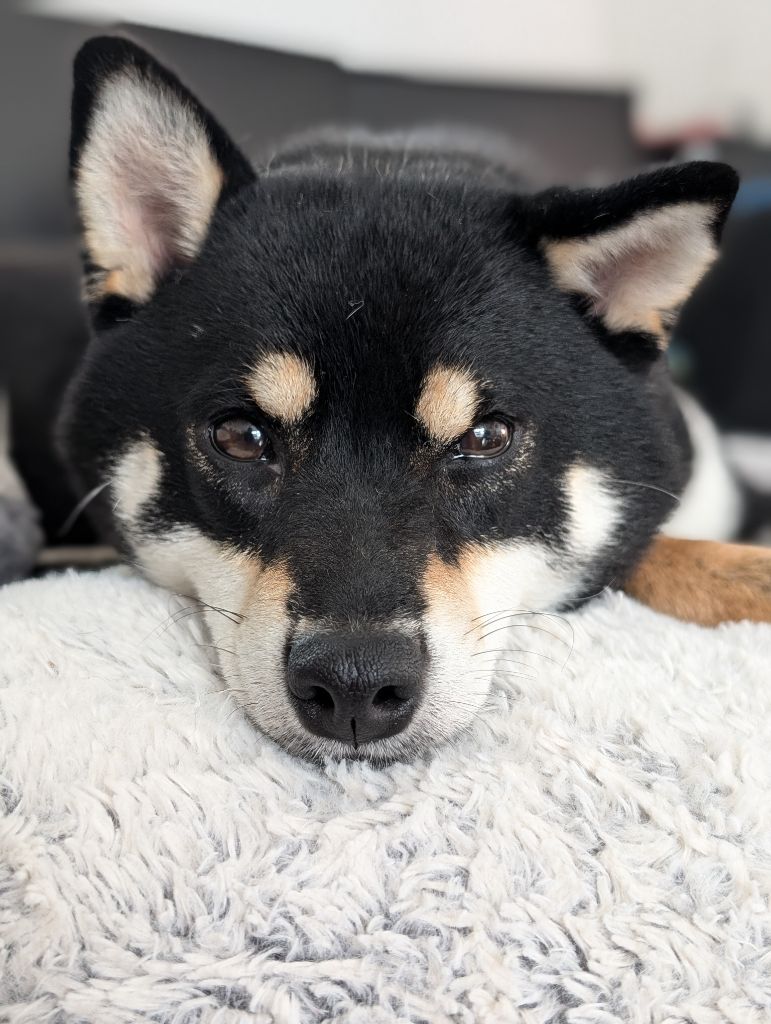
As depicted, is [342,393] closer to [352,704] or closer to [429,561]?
[429,561]

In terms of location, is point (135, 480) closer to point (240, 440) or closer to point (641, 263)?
point (240, 440)

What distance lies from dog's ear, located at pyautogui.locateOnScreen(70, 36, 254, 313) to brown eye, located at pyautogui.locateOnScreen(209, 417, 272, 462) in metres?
0.29

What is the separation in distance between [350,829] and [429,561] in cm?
32

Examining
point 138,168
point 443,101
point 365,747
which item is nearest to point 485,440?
point 365,747

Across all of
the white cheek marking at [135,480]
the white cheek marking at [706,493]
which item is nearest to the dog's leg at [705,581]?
the white cheek marking at [706,493]

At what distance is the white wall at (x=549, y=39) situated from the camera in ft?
7.40

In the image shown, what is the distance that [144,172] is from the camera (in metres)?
1.26

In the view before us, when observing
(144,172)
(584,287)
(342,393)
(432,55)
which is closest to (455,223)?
(584,287)

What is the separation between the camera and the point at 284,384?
109 cm

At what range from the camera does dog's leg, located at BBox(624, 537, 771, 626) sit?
A: 3.98 ft

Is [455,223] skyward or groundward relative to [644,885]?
skyward

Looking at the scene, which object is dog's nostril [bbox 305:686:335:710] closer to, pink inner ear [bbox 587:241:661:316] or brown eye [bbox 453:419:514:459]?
brown eye [bbox 453:419:514:459]

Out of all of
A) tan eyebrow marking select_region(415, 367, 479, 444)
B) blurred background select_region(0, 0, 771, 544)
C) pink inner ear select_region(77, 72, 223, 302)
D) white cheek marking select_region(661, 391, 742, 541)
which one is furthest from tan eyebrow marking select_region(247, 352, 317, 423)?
blurred background select_region(0, 0, 771, 544)

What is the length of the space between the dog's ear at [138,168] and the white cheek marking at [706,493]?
35.7 inches
